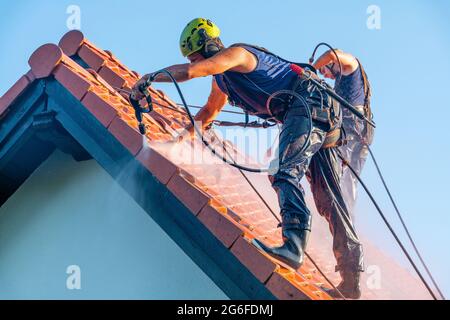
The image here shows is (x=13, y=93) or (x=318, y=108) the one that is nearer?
(x=318, y=108)

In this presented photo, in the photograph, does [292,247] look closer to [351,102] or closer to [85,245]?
[85,245]

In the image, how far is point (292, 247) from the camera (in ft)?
15.3

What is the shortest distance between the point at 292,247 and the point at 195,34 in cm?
163

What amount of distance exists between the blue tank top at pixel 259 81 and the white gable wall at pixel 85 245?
1.18m

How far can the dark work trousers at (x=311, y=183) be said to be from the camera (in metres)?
4.67

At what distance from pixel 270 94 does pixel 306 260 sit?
174cm

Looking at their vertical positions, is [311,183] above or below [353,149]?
below

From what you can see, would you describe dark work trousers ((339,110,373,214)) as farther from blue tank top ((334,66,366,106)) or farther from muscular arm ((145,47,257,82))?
muscular arm ((145,47,257,82))

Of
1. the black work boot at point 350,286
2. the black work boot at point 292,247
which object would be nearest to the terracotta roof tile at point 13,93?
the black work boot at point 292,247

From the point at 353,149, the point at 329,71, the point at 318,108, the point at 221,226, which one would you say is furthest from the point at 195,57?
the point at 353,149

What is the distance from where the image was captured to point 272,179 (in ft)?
16.0

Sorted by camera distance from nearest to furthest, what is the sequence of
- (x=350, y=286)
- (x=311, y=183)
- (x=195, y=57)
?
(x=350, y=286) → (x=195, y=57) → (x=311, y=183)

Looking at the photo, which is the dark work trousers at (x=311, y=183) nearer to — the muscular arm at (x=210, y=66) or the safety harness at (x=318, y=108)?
the safety harness at (x=318, y=108)
